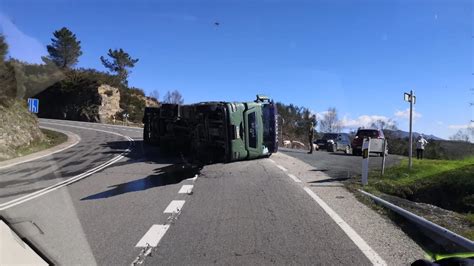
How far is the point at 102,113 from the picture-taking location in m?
70.9

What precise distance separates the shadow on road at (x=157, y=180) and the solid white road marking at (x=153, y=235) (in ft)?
12.1

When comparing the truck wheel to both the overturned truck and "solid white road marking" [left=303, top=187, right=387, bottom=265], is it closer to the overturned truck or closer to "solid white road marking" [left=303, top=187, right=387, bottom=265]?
the overturned truck

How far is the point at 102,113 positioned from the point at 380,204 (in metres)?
64.3

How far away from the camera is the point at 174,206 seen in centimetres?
1009

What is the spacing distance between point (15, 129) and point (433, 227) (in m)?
26.4

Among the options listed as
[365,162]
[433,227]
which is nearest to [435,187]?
[365,162]

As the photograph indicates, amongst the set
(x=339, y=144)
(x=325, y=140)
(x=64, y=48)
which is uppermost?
(x=64, y=48)

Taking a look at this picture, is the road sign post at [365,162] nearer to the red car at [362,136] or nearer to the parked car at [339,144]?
the red car at [362,136]

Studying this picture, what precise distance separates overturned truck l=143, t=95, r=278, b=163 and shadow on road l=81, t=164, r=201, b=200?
1283 mm

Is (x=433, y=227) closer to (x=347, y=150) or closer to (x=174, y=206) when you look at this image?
(x=174, y=206)

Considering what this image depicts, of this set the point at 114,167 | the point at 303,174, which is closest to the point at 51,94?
the point at 114,167

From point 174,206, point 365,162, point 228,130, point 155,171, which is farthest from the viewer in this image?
point 228,130

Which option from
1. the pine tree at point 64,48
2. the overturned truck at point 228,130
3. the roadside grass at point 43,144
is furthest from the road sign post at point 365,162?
the pine tree at point 64,48

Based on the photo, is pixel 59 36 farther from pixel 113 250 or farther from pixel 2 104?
pixel 113 250
